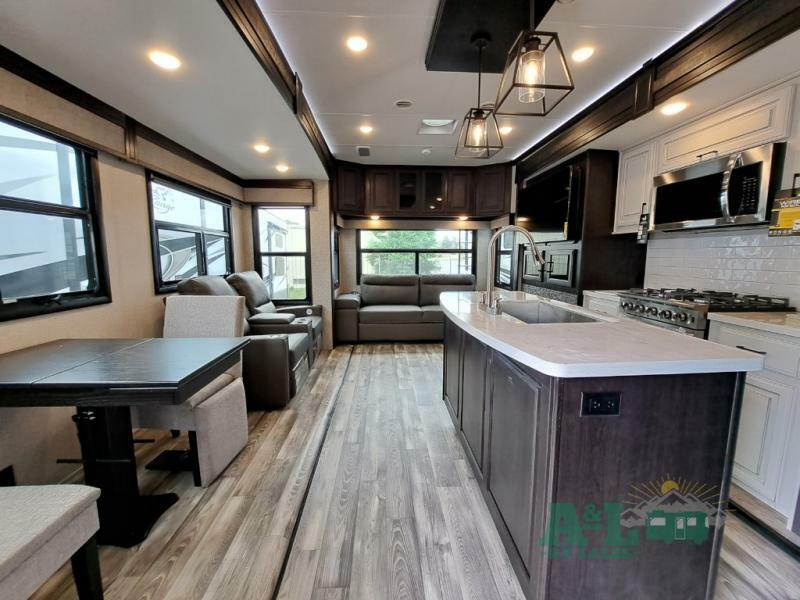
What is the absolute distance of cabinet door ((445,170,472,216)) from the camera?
493 centimetres

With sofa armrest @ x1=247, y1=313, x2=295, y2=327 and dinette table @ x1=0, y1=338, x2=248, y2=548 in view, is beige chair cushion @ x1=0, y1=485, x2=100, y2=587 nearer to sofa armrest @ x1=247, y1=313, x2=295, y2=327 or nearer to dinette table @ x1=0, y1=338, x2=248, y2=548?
dinette table @ x1=0, y1=338, x2=248, y2=548

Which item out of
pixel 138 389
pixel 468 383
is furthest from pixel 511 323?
pixel 138 389

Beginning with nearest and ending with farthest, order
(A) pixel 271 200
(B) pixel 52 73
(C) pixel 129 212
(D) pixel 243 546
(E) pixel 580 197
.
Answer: (D) pixel 243 546
(B) pixel 52 73
(C) pixel 129 212
(E) pixel 580 197
(A) pixel 271 200

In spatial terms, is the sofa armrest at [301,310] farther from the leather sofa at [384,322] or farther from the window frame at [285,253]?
the leather sofa at [384,322]

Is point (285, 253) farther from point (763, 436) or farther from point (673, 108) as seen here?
point (763, 436)

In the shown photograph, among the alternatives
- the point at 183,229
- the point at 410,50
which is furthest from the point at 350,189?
the point at 410,50

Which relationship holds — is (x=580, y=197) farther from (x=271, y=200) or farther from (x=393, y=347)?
(x=271, y=200)

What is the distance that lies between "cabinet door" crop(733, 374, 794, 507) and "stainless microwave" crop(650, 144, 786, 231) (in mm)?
1015

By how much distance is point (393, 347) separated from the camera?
15.7 ft

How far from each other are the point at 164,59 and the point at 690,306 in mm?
3180

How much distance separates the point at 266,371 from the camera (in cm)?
280

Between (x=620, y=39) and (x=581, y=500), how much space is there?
2487 millimetres

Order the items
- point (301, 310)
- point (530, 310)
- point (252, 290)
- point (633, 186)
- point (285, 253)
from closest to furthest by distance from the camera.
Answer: point (530, 310) → point (633, 186) → point (252, 290) → point (301, 310) → point (285, 253)

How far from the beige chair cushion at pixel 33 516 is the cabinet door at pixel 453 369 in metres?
1.79
